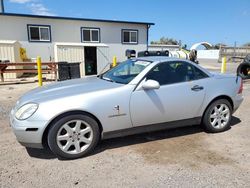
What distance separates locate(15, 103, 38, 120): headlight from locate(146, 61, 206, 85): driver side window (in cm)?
184

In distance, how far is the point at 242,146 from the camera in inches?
152

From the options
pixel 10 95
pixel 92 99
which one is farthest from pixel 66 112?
pixel 10 95

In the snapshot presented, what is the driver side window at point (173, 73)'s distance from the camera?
3904mm

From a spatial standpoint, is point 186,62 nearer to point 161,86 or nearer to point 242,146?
point 161,86

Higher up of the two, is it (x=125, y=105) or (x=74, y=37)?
(x=74, y=37)

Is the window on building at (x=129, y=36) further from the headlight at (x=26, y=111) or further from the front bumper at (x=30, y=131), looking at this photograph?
the front bumper at (x=30, y=131)

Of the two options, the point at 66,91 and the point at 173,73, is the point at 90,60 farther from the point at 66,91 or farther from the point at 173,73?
the point at 66,91

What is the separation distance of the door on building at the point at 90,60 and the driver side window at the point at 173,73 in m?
11.2

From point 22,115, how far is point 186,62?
2952mm

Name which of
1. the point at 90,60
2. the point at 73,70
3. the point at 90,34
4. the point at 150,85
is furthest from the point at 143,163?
the point at 90,34

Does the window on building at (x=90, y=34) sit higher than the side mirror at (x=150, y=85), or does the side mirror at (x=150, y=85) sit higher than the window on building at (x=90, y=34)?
the window on building at (x=90, y=34)

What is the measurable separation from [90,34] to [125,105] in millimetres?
15083

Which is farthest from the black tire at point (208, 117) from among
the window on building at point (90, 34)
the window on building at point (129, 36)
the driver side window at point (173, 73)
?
the window on building at point (129, 36)

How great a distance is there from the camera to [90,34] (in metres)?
17.6
